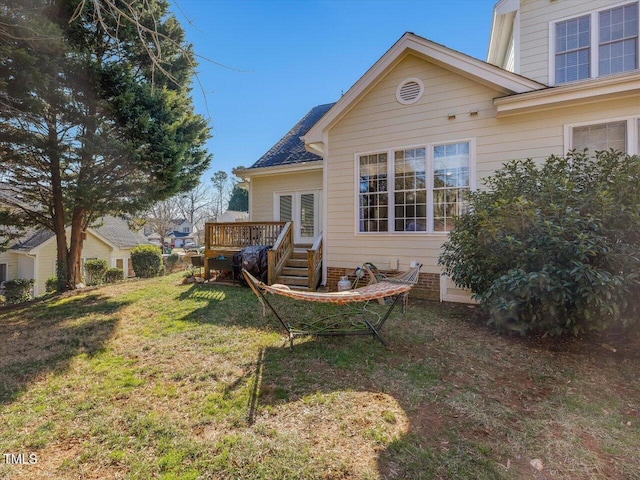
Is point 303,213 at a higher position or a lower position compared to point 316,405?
higher

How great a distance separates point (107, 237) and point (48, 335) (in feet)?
59.5

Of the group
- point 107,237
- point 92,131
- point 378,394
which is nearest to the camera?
point 378,394

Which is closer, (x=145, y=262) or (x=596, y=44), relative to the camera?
(x=596, y=44)

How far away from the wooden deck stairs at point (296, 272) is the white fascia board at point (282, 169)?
292 centimetres

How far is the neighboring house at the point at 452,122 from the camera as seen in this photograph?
5.94m

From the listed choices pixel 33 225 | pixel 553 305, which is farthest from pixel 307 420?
pixel 33 225

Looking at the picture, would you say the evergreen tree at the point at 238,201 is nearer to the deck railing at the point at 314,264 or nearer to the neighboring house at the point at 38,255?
the neighboring house at the point at 38,255

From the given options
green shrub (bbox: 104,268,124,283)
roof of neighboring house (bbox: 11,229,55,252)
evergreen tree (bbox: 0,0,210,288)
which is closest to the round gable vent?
evergreen tree (bbox: 0,0,210,288)

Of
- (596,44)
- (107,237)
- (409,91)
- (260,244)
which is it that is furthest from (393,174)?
(107,237)

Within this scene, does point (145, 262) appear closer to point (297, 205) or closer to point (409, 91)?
point (297, 205)

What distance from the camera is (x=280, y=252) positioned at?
8.61m

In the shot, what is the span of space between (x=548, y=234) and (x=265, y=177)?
9.35m

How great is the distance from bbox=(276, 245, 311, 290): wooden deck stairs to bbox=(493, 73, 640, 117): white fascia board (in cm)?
571

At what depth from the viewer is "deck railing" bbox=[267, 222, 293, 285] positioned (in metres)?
8.02
